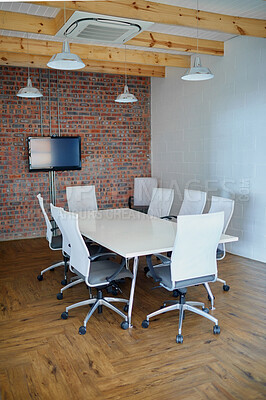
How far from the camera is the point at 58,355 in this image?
2.82m

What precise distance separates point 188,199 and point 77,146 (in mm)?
2910

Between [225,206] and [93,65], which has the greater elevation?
[93,65]

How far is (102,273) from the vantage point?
3.29 metres

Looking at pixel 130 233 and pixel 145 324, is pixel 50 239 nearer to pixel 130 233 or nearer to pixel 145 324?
pixel 130 233

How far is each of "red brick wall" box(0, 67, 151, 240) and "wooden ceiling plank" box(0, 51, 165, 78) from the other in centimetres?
54

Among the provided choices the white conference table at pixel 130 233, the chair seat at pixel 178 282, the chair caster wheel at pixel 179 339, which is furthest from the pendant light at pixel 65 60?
the chair caster wheel at pixel 179 339

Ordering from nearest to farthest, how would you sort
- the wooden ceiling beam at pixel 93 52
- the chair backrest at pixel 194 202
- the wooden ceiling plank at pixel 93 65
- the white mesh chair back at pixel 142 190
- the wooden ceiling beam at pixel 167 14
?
the wooden ceiling beam at pixel 167 14
the chair backrest at pixel 194 202
the wooden ceiling beam at pixel 93 52
the wooden ceiling plank at pixel 93 65
the white mesh chair back at pixel 142 190

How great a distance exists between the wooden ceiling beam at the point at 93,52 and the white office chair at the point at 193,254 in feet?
12.4

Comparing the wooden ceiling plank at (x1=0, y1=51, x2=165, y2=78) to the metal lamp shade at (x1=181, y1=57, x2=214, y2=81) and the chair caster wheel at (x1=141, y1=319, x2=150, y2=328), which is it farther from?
the chair caster wheel at (x1=141, y1=319, x2=150, y2=328)

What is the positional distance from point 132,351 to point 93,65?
5121mm

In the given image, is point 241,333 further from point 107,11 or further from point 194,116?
point 194,116

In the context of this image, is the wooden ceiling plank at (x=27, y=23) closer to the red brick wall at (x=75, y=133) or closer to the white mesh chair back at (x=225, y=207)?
the red brick wall at (x=75, y=133)

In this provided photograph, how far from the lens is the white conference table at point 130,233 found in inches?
124

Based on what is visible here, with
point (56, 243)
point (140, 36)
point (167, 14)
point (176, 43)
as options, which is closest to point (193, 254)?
point (56, 243)
